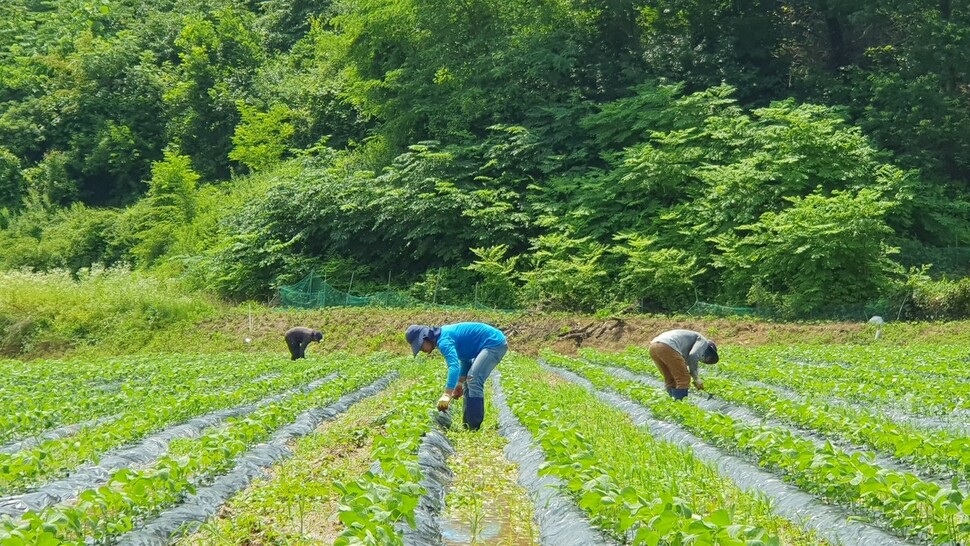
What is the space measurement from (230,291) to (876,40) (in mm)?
26030

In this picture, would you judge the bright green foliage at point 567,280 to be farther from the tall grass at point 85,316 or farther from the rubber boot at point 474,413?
the rubber boot at point 474,413

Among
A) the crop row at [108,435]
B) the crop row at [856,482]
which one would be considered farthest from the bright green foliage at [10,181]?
the crop row at [856,482]

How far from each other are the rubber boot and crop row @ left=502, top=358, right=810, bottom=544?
1.22 feet

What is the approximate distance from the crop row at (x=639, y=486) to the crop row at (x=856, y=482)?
45 centimetres

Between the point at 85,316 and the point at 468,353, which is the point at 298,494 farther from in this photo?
the point at 85,316

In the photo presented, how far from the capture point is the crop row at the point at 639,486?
486 cm

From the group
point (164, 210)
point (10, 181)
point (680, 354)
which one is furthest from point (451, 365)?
point (10, 181)

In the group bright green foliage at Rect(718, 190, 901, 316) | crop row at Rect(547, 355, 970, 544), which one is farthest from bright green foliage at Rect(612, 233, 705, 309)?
crop row at Rect(547, 355, 970, 544)

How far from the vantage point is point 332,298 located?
3138 cm

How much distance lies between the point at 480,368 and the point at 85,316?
23573 millimetres

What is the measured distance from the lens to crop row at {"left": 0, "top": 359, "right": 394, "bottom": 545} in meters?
5.11

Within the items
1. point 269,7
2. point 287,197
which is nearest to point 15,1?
point 269,7

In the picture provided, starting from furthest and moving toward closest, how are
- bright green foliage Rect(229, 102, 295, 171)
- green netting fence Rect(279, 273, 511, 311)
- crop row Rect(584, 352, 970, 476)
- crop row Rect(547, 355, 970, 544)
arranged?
bright green foliage Rect(229, 102, 295, 171)
green netting fence Rect(279, 273, 511, 311)
crop row Rect(584, 352, 970, 476)
crop row Rect(547, 355, 970, 544)

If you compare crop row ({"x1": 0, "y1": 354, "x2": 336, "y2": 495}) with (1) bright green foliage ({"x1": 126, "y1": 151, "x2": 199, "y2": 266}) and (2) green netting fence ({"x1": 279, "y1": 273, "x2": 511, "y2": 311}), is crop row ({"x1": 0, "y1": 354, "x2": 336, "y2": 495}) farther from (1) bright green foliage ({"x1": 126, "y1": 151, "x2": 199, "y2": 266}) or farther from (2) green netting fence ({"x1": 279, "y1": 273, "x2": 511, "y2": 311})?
(1) bright green foliage ({"x1": 126, "y1": 151, "x2": 199, "y2": 266})
